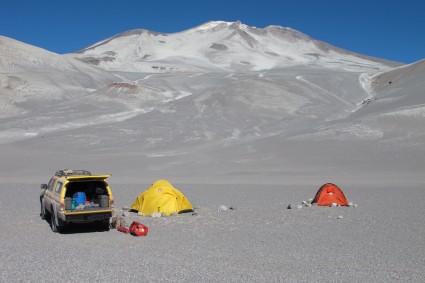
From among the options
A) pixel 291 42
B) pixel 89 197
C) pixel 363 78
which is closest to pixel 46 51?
pixel 363 78

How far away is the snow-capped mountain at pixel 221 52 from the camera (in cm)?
12450

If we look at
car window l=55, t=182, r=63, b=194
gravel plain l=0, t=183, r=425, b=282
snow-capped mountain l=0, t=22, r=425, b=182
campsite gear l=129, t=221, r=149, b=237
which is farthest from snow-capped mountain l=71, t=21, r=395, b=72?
campsite gear l=129, t=221, r=149, b=237

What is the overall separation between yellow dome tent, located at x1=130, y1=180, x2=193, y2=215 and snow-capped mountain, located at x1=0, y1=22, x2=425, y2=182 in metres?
11.5

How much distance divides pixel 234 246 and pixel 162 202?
524 centimetres

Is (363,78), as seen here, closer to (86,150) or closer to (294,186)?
(86,150)

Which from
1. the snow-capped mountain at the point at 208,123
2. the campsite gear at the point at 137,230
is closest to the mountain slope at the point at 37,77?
the snow-capped mountain at the point at 208,123

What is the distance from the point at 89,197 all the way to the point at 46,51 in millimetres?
87229

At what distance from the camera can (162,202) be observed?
15797 millimetres

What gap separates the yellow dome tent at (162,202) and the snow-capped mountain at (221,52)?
97.6m

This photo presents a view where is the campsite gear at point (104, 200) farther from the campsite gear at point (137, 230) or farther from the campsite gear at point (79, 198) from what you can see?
the campsite gear at point (137, 230)

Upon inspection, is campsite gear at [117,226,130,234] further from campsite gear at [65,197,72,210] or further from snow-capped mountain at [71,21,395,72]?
snow-capped mountain at [71,21,395,72]

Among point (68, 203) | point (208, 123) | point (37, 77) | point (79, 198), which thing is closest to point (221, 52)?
point (37, 77)

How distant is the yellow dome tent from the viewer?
15.7m

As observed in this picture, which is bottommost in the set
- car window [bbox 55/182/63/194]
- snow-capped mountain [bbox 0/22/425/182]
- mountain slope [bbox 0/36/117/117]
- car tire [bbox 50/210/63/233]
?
car tire [bbox 50/210/63/233]
